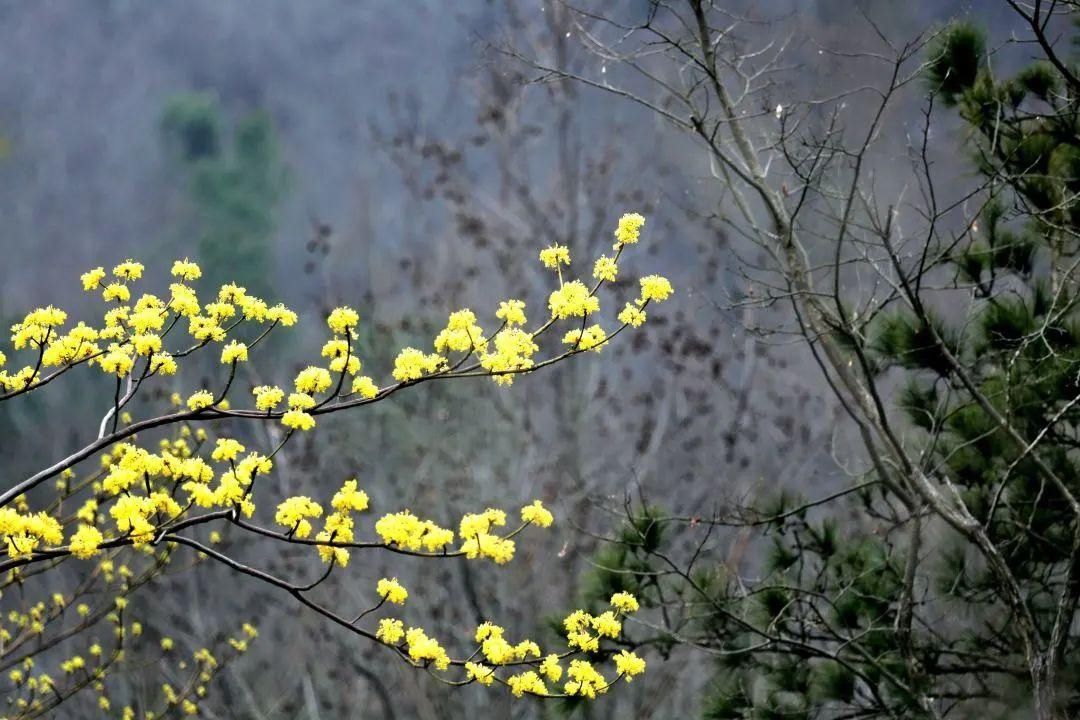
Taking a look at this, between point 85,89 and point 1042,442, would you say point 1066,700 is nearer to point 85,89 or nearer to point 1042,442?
point 1042,442

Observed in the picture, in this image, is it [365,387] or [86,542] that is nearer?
[86,542]

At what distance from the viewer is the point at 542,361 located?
7.48 ft

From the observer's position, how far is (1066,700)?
10.2 feet

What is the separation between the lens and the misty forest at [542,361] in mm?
2412

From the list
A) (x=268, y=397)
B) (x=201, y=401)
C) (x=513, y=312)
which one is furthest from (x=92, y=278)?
(x=513, y=312)

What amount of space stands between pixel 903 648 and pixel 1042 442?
79 centimetres

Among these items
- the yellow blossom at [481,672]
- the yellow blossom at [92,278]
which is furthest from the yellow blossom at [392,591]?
the yellow blossom at [92,278]

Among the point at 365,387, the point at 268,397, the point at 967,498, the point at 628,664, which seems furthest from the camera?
the point at 967,498

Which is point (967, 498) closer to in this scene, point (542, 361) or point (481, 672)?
point (542, 361)

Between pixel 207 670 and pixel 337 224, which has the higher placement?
pixel 337 224

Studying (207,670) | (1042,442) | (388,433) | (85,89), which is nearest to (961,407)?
(1042,442)

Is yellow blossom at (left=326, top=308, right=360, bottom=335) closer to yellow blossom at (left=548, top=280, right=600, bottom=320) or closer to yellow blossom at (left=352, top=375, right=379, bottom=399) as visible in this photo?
yellow blossom at (left=352, top=375, right=379, bottom=399)

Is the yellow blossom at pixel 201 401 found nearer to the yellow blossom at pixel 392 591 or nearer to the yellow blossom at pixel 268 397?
the yellow blossom at pixel 268 397

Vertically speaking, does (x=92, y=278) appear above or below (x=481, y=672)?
above
